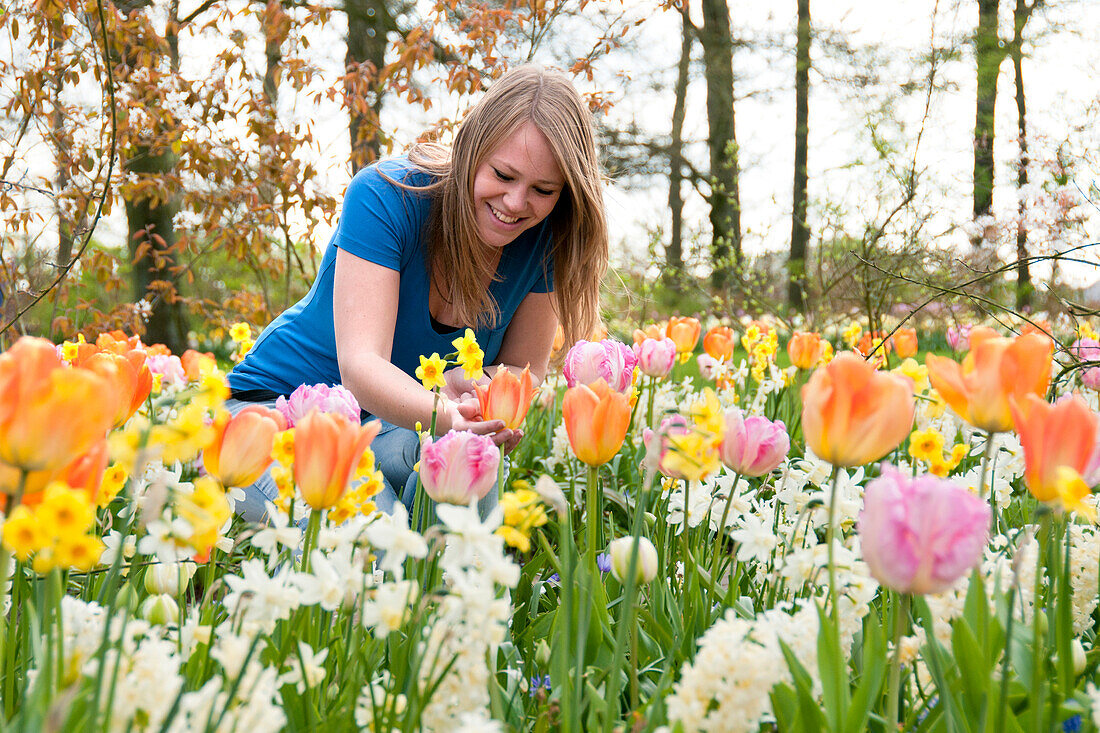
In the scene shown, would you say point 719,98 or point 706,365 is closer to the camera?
point 706,365

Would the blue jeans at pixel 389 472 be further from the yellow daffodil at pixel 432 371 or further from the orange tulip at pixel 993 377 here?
the orange tulip at pixel 993 377

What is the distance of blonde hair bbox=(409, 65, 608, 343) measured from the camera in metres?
2.35

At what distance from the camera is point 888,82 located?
8.53 metres

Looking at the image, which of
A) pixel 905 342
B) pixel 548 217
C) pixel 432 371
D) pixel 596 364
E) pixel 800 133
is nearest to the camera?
pixel 432 371

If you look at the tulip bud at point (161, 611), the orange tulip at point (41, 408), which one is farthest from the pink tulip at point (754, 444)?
the orange tulip at point (41, 408)

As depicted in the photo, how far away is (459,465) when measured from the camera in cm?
120

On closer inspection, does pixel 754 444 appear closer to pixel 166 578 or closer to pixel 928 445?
pixel 928 445

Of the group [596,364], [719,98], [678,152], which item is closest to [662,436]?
[596,364]

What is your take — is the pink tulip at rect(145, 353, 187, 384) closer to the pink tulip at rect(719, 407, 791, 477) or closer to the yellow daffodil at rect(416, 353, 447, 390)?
the yellow daffodil at rect(416, 353, 447, 390)

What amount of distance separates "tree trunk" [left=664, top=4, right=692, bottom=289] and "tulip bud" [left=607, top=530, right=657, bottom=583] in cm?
1041

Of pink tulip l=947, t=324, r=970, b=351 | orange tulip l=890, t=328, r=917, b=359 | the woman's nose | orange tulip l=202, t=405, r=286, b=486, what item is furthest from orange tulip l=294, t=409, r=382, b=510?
pink tulip l=947, t=324, r=970, b=351

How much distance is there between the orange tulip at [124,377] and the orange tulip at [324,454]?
0.19 meters

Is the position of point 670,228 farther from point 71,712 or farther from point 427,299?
point 71,712

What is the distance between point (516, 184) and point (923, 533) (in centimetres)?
172
